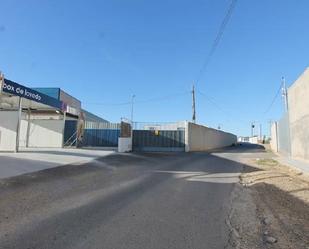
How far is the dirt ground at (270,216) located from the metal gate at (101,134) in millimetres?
23118

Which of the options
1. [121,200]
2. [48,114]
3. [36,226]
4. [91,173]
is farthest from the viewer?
[48,114]

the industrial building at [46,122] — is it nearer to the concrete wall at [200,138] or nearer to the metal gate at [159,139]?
the metal gate at [159,139]

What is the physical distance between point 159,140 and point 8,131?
16.5 metres

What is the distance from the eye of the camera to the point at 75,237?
496cm

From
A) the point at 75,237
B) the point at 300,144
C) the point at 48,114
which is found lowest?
the point at 75,237

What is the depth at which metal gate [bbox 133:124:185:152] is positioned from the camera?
110 ft

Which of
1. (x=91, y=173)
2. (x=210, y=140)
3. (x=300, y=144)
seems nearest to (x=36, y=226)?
(x=91, y=173)

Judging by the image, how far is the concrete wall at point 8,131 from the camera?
20953mm

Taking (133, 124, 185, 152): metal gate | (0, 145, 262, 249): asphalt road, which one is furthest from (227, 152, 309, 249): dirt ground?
(133, 124, 185, 152): metal gate

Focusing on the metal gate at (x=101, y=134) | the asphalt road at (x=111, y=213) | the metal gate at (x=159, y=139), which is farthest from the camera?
the metal gate at (x=159, y=139)

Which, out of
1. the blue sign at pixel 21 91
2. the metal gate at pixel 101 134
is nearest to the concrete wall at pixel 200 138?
the metal gate at pixel 101 134

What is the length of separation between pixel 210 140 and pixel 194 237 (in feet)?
139

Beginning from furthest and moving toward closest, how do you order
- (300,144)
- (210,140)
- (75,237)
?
(210,140)
(300,144)
(75,237)

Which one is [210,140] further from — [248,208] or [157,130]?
[248,208]
